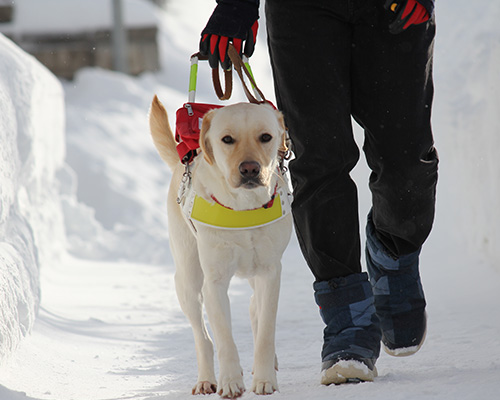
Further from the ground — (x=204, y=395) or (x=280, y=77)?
(x=280, y=77)

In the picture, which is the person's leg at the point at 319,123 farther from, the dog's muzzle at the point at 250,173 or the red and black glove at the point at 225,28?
the dog's muzzle at the point at 250,173

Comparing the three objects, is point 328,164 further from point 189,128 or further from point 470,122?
point 470,122

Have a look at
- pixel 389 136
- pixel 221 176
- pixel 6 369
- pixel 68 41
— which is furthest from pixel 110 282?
pixel 68 41

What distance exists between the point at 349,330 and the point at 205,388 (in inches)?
23.3

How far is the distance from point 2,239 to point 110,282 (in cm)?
198

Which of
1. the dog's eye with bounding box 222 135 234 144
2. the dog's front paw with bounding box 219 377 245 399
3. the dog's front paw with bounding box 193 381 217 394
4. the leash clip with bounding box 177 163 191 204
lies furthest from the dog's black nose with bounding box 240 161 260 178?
the dog's front paw with bounding box 193 381 217 394

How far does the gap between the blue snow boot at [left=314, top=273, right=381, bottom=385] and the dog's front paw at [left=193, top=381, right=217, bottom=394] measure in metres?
0.45

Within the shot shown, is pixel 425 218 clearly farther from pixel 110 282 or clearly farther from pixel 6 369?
pixel 110 282

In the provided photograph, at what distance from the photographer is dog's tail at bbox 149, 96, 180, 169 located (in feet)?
10.2

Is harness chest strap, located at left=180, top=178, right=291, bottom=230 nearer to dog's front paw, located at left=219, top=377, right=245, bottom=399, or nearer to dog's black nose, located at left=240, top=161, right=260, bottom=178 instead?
dog's black nose, located at left=240, top=161, right=260, bottom=178

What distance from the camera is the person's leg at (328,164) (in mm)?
2363

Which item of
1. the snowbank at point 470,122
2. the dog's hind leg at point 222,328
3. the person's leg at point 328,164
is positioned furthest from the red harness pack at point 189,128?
the snowbank at point 470,122

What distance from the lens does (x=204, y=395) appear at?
8.34 feet

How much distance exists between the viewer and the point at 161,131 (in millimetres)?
3111
